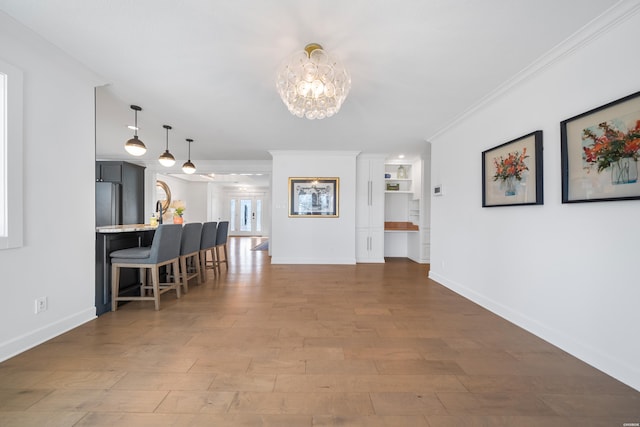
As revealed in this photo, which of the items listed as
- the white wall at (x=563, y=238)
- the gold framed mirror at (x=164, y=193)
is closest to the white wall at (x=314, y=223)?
the white wall at (x=563, y=238)

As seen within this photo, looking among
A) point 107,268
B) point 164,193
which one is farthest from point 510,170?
point 164,193

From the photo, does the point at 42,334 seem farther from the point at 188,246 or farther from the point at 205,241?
the point at 205,241

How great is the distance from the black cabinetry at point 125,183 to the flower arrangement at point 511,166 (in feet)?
23.4

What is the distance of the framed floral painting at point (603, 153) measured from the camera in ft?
4.90

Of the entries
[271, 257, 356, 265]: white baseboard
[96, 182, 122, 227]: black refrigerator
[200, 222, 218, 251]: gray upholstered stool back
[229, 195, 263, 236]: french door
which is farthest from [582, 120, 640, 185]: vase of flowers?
[229, 195, 263, 236]: french door

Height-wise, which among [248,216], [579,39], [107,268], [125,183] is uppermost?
[579,39]

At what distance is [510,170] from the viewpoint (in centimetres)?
245

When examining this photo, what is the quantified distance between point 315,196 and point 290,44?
3537 mm

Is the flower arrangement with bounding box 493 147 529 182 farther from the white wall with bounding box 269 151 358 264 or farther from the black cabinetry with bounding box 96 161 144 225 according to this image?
the black cabinetry with bounding box 96 161 144 225

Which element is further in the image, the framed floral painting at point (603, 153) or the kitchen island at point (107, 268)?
the kitchen island at point (107, 268)

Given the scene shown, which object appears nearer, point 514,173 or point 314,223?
point 514,173

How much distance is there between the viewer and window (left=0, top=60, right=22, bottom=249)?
5.53ft

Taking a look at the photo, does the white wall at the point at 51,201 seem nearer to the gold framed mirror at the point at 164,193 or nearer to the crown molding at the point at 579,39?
the crown molding at the point at 579,39

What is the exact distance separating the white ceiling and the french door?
8.25m
